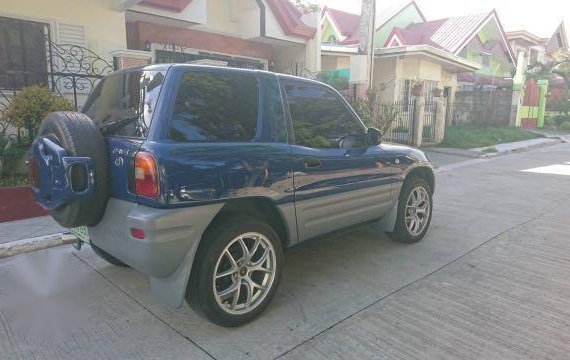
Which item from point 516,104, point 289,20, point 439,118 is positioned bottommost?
point 439,118

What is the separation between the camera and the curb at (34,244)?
443 cm

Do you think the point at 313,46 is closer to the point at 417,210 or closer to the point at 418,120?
the point at 418,120

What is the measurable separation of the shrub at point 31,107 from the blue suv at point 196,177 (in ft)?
10.3

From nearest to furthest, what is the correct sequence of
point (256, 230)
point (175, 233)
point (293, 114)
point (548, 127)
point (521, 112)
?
point (175, 233) → point (256, 230) → point (293, 114) → point (521, 112) → point (548, 127)

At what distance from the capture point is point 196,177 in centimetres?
269

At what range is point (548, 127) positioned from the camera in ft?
88.9

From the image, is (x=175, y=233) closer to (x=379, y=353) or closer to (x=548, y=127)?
(x=379, y=353)

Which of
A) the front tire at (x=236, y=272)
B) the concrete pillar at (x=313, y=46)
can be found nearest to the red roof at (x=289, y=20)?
the concrete pillar at (x=313, y=46)

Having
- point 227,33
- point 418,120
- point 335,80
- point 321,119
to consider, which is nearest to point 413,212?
point 321,119

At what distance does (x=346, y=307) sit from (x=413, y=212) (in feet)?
6.10

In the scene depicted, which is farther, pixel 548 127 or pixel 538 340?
pixel 548 127

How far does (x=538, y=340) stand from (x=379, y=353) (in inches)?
45.4

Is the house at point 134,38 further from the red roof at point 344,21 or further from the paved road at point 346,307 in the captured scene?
the red roof at point 344,21

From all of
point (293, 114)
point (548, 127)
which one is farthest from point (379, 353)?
point (548, 127)
